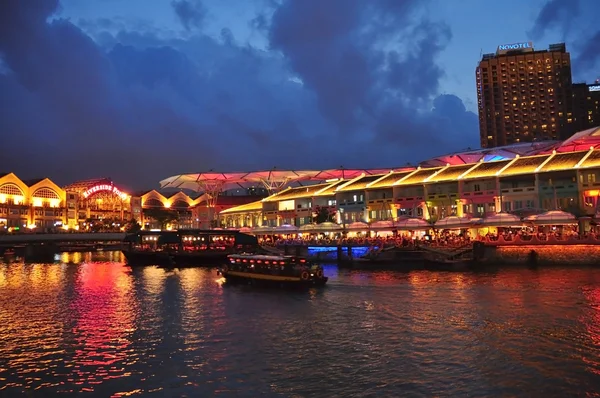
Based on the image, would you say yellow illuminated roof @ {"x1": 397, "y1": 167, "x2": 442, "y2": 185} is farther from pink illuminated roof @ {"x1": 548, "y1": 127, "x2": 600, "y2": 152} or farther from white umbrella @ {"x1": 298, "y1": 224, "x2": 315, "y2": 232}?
pink illuminated roof @ {"x1": 548, "y1": 127, "x2": 600, "y2": 152}

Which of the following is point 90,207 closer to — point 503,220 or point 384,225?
point 384,225

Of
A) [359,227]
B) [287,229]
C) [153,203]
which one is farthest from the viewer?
[153,203]

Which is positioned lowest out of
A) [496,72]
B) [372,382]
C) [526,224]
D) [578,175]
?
[372,382]

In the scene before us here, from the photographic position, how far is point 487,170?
68.8 metres

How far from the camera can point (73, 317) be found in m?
29.5

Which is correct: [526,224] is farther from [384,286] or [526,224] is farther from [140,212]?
[140,212]

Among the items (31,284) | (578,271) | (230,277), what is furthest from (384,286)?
(31,284)

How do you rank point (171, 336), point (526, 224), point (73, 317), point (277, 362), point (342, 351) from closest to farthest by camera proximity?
point (277, 362) → point (342, 351) → point (171, 336) → point (73, 317) → point (526, 224)

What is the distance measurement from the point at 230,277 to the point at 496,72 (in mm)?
177076

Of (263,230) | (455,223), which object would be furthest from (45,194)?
(455,223)

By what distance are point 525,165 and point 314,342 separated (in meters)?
53.9

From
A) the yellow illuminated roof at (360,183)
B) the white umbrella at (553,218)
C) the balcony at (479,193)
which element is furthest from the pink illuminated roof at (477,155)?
the white umbrella at (553,218)

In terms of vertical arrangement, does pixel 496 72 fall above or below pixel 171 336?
above

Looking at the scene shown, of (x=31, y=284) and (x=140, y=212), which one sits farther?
(x=140, y=212)
